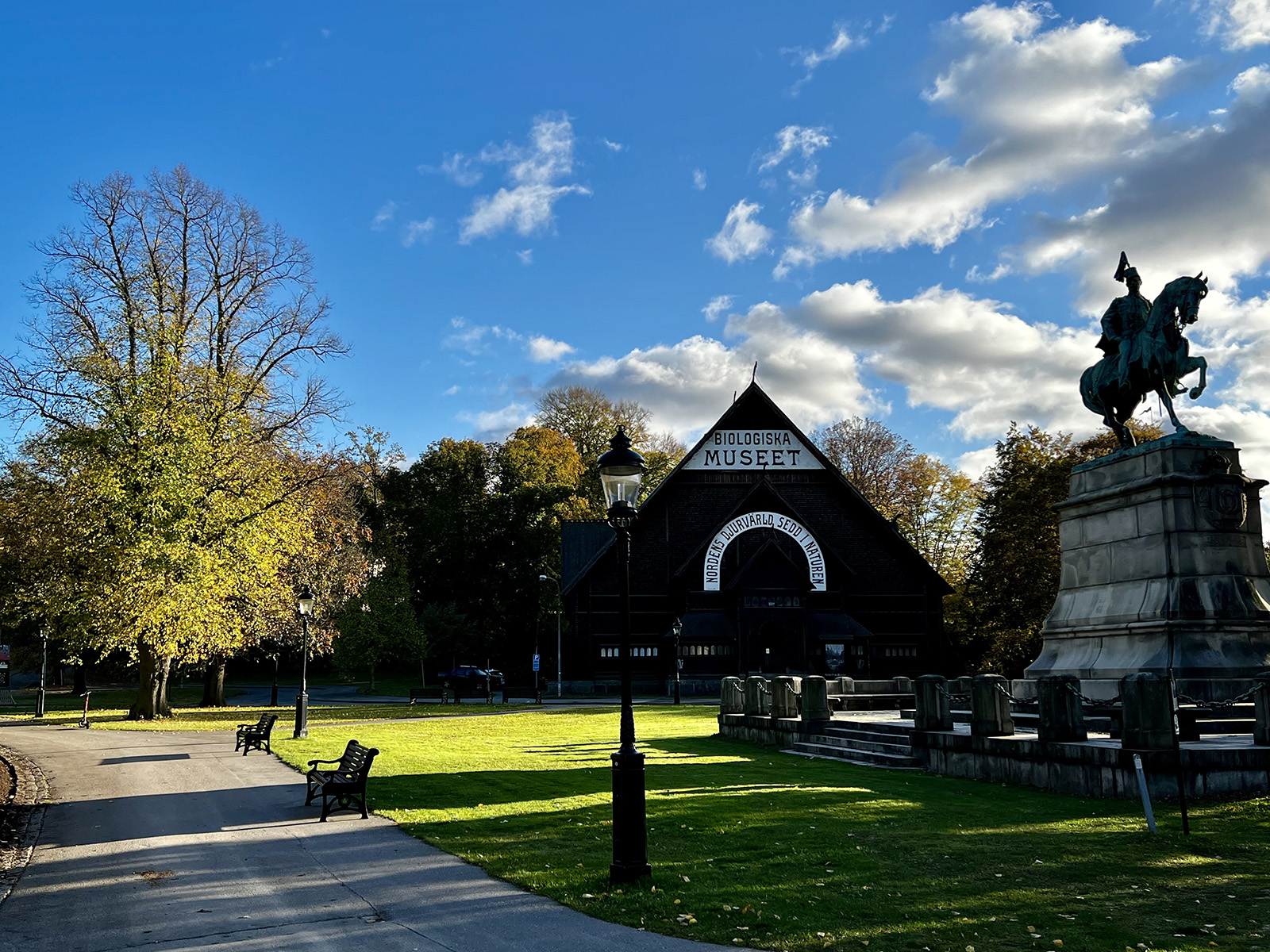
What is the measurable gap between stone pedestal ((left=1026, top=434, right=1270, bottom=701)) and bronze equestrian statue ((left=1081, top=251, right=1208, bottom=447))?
3.81ft

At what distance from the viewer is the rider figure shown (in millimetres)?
19359

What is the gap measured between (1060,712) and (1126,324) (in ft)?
32.0

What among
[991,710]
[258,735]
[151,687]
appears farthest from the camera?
[151,687]

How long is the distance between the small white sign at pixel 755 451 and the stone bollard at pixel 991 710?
3646 cm

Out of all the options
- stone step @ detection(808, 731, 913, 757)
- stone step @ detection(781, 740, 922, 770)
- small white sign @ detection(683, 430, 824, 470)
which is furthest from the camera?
small white sign @ detection(683, 430, 824, 470)

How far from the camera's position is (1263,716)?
12.6 m

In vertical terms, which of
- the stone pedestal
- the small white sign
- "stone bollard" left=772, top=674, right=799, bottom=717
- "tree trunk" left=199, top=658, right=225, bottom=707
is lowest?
"tree trunk" left=199, top=658, right=225, bottom=707

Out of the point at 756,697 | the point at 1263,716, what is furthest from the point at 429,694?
the point at 1263,716

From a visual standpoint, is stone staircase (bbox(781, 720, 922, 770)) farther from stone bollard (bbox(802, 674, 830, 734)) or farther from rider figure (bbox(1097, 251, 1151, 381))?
rider figure (bbox(1097, 251, 1151, 381))

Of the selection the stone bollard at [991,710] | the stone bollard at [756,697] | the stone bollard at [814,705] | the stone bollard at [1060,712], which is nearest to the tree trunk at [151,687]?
the stone bollard at [756,697]

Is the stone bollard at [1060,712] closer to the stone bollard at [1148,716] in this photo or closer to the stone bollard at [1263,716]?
the stone bollard at [1148,716]

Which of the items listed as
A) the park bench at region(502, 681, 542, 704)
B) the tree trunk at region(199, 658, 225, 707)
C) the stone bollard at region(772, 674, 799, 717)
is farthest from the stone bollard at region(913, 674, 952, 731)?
the tree trunk at region(199, 658, 225, 707)

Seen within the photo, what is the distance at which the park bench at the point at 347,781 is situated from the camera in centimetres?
1227

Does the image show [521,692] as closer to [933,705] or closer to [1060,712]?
[933,705]
